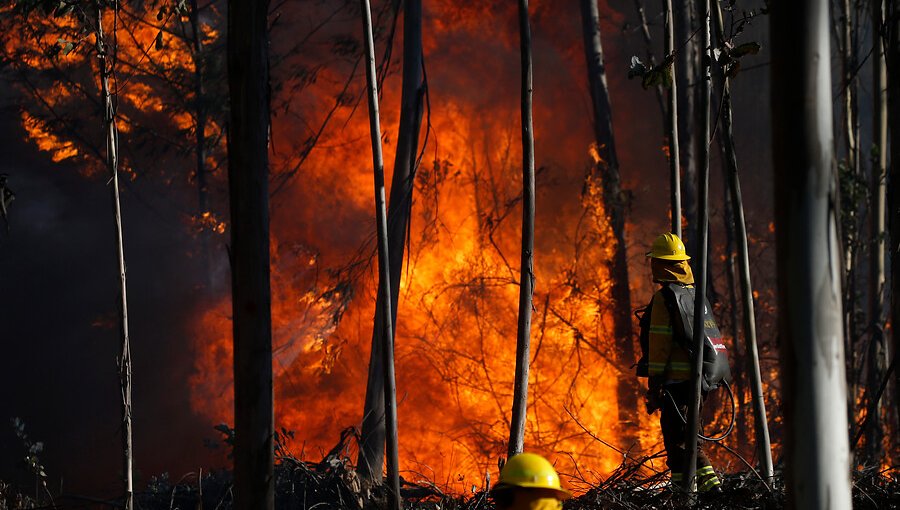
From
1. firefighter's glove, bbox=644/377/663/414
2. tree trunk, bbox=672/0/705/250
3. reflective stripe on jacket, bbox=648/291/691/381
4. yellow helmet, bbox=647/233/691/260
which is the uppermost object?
tree trunk, bbox=672/0/705/250

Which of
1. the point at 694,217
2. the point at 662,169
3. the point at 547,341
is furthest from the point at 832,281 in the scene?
the point at 662,169

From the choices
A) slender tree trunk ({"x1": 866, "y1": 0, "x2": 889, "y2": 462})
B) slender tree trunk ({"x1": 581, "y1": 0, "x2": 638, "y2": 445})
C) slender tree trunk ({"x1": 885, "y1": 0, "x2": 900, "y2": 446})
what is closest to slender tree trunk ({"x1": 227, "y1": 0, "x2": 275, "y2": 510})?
slender tree trunk ({"x1": 885, "y1": 0, "x2": 900, "y2": 446})

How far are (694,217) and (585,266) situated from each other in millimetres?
2784

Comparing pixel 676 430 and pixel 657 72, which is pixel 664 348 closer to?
pixel 676 430

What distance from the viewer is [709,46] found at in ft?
16.2

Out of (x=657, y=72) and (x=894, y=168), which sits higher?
(x=657, y=72)

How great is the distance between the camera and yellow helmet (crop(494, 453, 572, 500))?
3246 mm

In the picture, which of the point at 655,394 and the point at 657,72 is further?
the point at 655,394

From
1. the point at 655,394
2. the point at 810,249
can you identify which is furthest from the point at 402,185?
the point at 810,249

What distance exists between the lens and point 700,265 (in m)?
4.75

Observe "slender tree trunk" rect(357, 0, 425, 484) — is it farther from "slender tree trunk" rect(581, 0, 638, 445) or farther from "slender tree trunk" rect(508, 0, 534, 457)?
"slender tree trunk" rect(581, 0, 638, 445)

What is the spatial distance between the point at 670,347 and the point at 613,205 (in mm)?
9545

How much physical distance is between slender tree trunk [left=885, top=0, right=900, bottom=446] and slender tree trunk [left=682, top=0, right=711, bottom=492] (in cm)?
110

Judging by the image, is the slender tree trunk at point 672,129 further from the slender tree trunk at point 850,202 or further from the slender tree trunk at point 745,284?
the slender tree trunk at point 850,202
